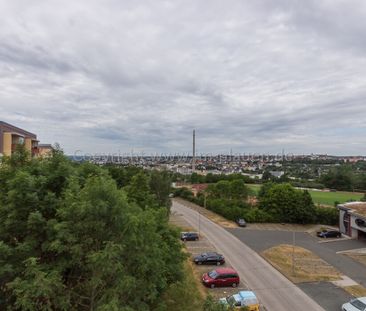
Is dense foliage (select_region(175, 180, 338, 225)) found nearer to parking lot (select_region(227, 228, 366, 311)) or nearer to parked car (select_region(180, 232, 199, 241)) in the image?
parking lot (select_region(227, 228, 366, 311))

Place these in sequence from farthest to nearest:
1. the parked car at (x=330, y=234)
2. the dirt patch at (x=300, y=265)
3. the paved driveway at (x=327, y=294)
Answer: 1. the parked car at (x=330, y=234)
2. the dirt patch at (x=300, y=265)
3. the paved driveway at (x=327, y=294)

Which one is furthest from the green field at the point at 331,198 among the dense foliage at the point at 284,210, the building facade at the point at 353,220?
the building facade at the point at 353,220

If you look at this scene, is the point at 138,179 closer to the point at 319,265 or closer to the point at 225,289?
the point at 225,289

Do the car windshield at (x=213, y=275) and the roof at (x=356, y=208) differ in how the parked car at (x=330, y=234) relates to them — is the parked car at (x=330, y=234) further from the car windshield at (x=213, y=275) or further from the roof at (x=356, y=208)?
the car windshield at (x=213, y=275)

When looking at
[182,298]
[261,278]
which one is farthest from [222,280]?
[182,298]

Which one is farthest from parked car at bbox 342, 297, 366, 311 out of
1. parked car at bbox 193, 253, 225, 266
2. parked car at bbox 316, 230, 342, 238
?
parked car at bbox 316, 230, 342, 238

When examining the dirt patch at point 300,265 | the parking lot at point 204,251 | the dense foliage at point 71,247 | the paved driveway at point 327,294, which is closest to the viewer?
the dense foliage at point 71,247
